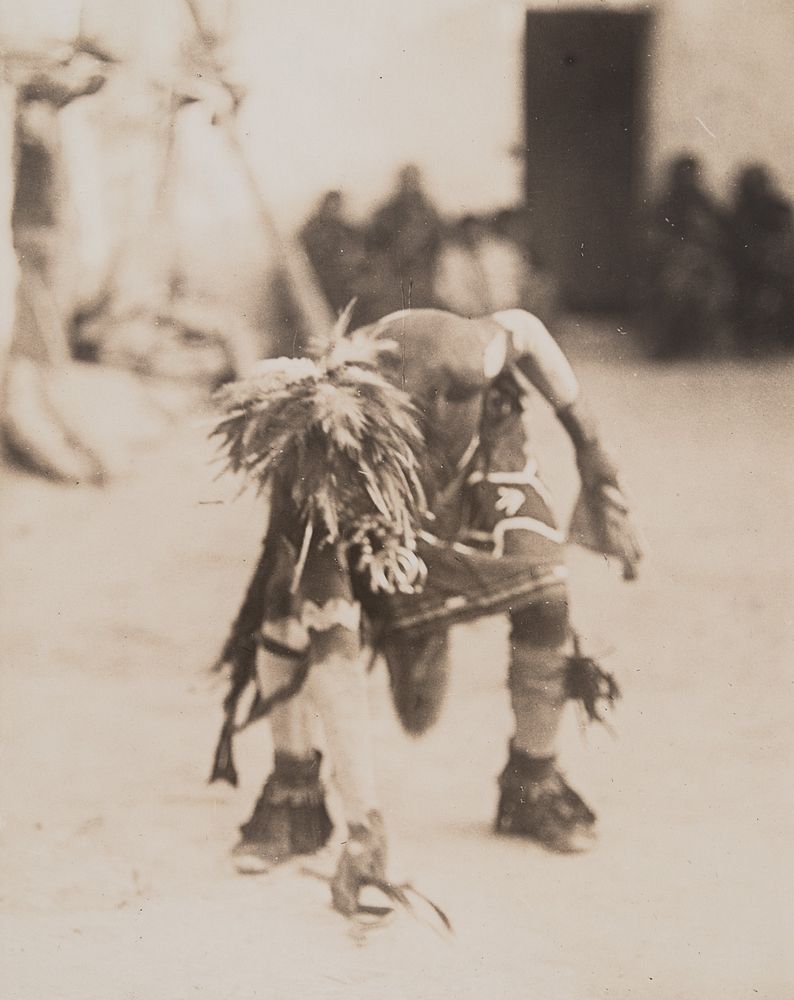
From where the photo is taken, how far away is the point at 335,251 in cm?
216

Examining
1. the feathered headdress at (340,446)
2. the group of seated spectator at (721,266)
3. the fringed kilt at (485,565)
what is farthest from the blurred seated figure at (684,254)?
the feathered headdress at (340,446)

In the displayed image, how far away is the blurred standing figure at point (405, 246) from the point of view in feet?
7.04

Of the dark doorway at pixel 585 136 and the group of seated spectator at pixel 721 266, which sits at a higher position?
the dark doorway at pixel 585 136

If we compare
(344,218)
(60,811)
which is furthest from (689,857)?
(344,218)

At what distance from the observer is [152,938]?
88.1 inches

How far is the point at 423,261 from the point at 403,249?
0.04 m

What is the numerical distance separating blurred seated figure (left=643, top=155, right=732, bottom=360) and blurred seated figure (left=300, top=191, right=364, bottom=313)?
531 mm

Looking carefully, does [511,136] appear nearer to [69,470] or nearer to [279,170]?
[279,170]

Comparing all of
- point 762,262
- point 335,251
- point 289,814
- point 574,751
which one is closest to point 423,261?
point 335,251

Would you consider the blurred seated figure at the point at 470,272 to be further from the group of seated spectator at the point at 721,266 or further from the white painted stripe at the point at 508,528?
the white painted stripe at the point at 508,528

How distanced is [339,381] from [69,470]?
0.55 meters

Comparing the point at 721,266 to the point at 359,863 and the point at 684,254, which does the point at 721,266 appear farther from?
the point at 359,863

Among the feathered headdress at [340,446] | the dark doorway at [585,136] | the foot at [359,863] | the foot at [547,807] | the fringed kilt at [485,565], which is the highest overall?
the dark doorway at [585,136]

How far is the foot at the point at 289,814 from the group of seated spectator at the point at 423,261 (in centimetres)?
83
